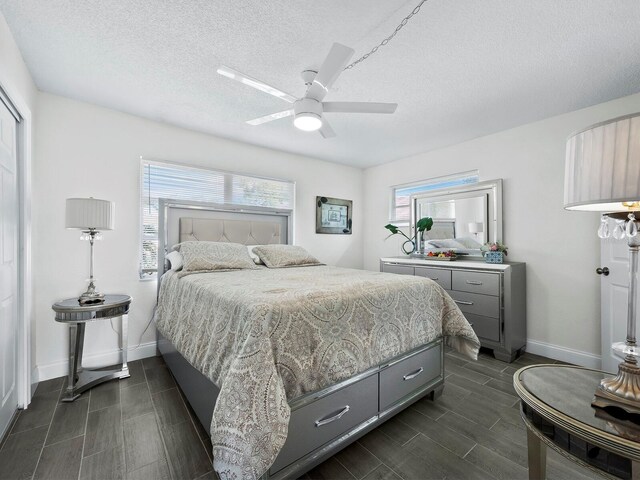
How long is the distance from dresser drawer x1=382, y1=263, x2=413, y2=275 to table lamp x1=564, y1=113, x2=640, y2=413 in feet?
8.78

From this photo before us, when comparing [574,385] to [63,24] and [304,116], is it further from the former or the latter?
[63,24]

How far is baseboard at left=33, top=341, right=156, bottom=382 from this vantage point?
7.88 feet

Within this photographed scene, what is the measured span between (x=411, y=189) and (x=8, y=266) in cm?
436

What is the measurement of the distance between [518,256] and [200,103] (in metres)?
3.67

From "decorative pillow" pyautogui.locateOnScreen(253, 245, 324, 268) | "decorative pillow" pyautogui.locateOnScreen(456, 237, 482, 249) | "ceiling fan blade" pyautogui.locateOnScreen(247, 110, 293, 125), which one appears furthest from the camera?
"decorative pillow" pyautogui.locateOnScreen(456, 237, 482, 249)

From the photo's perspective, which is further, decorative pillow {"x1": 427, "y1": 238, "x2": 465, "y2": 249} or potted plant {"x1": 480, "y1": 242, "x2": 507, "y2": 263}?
decorative pillow {"x1": 427, "y1": 238, "x2": 465, "y2": 249}

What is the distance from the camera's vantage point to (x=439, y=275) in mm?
3346

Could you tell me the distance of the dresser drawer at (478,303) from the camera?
2.87 m

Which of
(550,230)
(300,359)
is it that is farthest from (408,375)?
(550,230)

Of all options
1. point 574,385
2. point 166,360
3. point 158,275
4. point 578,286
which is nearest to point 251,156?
point 158,275

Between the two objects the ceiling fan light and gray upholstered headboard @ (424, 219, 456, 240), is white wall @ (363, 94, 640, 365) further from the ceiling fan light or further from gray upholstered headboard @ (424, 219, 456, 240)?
the ceiling fan light

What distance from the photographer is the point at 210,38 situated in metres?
1.78

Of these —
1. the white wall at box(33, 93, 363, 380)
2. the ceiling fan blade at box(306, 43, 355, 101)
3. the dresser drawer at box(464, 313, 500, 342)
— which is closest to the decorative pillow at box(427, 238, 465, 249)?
the dresser drawer at box(464, 313, 500, 342)

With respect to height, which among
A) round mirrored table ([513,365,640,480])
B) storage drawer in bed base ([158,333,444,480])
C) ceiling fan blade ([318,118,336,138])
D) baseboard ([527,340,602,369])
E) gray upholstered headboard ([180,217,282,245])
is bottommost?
baseboard ([527,340,602,369])
